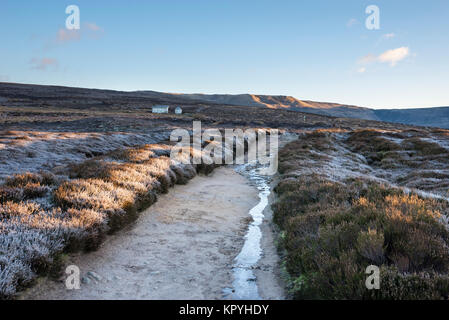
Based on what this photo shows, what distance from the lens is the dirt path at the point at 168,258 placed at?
5355 mm

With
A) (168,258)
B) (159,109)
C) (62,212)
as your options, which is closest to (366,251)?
(168,258)

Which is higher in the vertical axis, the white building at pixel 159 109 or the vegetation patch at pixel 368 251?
the white building at pixel 159 109

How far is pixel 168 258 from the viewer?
6.96 meters

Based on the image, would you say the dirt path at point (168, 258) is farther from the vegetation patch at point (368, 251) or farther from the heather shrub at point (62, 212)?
the vegetation patch at point (368, 251)

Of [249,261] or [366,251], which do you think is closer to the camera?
[366,251]

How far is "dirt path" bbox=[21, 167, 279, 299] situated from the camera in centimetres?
536

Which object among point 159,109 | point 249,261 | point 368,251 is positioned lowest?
point 249,261

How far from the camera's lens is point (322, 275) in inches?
196

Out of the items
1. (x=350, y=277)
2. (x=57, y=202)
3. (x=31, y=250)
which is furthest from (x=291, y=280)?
(x=57, y=202)

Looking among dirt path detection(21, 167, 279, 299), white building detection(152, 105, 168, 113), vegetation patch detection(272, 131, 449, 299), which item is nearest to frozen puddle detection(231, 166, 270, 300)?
dirt path detection(21, 167, 279, 299)

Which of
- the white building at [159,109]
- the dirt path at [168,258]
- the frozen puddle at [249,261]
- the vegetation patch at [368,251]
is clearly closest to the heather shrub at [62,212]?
the dirt path at [168,258]

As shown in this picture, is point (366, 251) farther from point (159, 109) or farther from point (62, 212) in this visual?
point (159, 109)
